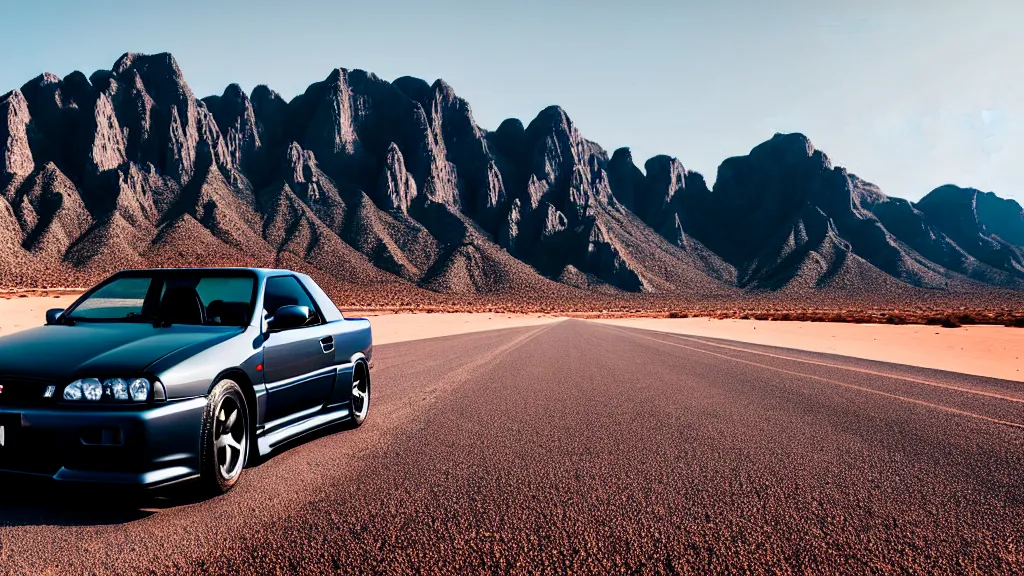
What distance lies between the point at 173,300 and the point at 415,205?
130 metres

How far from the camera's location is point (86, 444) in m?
3.28

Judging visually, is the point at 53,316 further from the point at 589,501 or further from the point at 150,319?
the point at 589,501

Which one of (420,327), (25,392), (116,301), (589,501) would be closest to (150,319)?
(116,301)

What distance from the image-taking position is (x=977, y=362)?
14625 mm

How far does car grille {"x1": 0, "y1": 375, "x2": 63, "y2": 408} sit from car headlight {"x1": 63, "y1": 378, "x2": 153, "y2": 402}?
0.09 meters

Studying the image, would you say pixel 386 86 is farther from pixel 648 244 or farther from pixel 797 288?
pixel 797 288

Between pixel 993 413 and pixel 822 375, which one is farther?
pixel 822 375

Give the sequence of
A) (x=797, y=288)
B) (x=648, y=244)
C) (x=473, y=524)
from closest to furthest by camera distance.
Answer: (x=473, y=524)
(x=797, y=288)
(x=648, y=244)

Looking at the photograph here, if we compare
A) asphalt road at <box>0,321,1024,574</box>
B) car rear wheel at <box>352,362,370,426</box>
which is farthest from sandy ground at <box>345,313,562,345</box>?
asphalt road at <box>0,321,1024,574</box>

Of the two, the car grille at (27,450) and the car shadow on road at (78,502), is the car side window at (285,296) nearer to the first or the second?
the car shadow on road at (78,502)

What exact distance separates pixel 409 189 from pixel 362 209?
23617 mm

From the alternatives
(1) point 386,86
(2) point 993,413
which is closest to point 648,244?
(1) point 386,86

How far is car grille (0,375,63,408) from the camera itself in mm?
3357

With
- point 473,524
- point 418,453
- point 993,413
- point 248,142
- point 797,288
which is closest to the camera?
point 473,524
